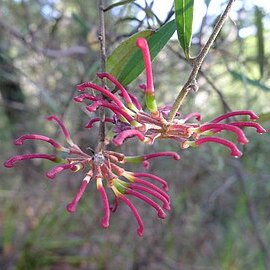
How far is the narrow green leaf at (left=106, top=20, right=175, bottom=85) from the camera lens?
86 cm

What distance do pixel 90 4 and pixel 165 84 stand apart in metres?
0.73

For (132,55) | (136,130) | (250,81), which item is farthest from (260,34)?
(136,130)

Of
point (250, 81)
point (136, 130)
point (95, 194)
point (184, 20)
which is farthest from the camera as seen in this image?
point (95, 194)

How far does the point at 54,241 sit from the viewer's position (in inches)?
118

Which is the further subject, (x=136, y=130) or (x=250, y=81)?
(x=250, y=81)

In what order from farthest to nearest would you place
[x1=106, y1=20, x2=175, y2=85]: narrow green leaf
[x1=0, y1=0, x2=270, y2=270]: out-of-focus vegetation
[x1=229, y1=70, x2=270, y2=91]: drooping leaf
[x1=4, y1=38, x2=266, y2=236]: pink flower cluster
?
[x1=0, y1=0, x2=270, y2=270]: out-of-focus vegetation < [x1=229, y1=70, x2=270, y2=91]: drooping leaf < [x1=106, y1=20, x2=175, y2=85]: narrow green leaf < [x1=4, y1=38, x2=266, y2=236]: pink flower cluster

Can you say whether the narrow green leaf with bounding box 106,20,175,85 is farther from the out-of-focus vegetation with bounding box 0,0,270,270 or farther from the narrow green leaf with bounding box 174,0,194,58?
the out-of-focus vegetation with bounding box 0,0,270,270

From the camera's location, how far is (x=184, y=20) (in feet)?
2.66

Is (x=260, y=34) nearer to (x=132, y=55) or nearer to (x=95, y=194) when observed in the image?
(x=132, y=55)

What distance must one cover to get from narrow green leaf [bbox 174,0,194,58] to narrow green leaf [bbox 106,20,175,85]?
5 centimetres

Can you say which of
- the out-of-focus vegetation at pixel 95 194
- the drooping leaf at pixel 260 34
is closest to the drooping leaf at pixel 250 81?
the drooping leaf at pixel 260 34

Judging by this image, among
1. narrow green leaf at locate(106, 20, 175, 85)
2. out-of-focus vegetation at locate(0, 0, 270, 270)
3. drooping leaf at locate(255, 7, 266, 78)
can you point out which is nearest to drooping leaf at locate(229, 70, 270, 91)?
drooping leaf at locate(255, 7, 266, 78)

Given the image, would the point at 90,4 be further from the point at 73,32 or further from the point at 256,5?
the point at 256,5

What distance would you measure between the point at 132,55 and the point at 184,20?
4.8 inches
